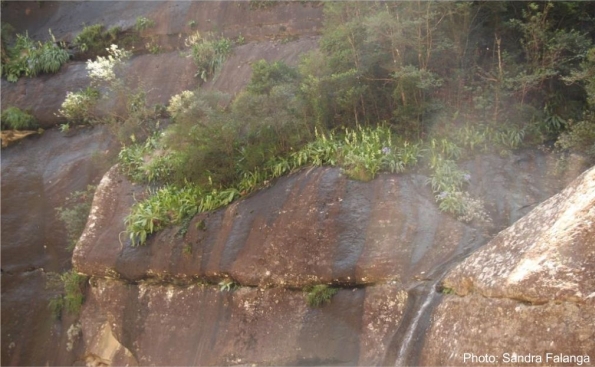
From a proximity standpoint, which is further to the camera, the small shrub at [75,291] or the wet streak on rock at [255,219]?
the small shrub at [75,291]

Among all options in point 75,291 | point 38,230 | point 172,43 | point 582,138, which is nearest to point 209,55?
point 172,43

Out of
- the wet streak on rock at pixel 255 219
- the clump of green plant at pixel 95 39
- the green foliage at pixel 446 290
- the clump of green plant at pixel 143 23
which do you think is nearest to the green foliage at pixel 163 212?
the wet streak on rock at pixel 255 219

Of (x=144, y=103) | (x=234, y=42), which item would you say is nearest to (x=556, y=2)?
(x=234, y=42)

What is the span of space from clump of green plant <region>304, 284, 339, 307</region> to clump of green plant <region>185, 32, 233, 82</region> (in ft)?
27.2

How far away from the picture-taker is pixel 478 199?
1021 cm

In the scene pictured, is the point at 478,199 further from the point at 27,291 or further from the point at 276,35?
the point at 27,291

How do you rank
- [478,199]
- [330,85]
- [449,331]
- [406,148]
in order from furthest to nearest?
[330,85], [406,148], [478,199], [449,331]

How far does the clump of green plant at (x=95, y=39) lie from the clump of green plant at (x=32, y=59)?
56 cm

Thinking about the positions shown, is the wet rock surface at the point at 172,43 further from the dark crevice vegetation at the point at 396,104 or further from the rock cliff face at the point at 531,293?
the rock cliff face at the point at 531,293

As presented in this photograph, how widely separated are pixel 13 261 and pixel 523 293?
12762 mm

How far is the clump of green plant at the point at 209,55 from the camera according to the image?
16953 mm

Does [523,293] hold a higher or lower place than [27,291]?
higher

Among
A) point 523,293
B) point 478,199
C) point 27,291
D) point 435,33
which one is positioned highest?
point 435,33

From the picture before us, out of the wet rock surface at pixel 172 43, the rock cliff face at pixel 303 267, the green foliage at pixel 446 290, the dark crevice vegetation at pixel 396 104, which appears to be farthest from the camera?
the wet rock surface at pixel 172 43
